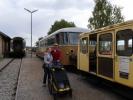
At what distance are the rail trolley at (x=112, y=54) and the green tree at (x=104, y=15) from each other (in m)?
40.2

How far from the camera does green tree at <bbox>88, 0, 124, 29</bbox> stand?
55.2 m

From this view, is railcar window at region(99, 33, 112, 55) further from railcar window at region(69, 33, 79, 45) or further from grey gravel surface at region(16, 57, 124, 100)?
railcar window at region(69, 33, 79, 45)

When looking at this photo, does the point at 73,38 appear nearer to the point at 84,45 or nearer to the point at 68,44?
the point at 68,44

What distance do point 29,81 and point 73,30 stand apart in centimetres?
747

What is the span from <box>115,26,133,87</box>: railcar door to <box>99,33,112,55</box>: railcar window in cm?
71

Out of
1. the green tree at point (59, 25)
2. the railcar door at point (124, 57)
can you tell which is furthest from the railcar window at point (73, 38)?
the green tree at point (59, 25)

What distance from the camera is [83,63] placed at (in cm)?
1587

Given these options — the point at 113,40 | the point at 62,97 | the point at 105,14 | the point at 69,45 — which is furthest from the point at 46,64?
the point at 105,14

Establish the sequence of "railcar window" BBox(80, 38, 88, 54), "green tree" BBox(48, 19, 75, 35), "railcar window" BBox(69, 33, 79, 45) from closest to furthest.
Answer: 1. "railcar window" BBox(80, 38, 88, 54)
2. "railcar window" BBox(69, 33, 79, 45)
3. "green tree" BBox(48, 19, 75, 35)

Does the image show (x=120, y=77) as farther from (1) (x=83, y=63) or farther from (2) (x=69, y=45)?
(2) (x=69, y=45)

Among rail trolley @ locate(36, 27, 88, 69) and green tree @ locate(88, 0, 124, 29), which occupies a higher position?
green tree @ locate(88, 0, 124, 29)

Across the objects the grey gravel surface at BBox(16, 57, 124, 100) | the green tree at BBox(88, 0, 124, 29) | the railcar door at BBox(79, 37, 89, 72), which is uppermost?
the green tree at BBox(88, 0, 124, 29)

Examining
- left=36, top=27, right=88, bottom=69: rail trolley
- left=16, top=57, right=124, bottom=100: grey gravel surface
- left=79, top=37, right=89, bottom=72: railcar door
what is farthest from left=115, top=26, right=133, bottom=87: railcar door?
left=36, top=27, right=88, bottom=69: rail trolley

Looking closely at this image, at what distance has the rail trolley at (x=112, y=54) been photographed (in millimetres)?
10344
